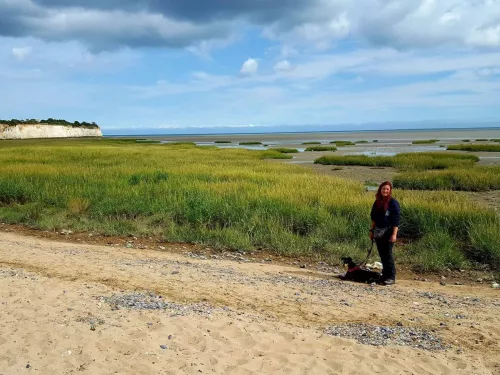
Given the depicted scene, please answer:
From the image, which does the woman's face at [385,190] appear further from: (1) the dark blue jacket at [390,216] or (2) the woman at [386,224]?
(1) the dark blue jacket at [390,216]

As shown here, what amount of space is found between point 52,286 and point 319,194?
1036cm

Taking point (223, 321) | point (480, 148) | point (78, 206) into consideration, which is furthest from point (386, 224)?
point (480, 148)

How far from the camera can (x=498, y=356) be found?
5434mm

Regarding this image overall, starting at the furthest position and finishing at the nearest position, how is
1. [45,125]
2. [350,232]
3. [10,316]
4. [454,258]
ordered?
[45,125]
[350,232]
[454,258]
[10,316]

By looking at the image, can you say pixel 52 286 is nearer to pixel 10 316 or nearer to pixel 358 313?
pixel 10 316

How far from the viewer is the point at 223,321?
612cm

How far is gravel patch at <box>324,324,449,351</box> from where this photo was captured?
5689 millimetres

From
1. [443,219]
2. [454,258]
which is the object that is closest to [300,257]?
[454,258]

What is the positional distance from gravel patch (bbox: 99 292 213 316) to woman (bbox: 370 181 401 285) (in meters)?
3.72

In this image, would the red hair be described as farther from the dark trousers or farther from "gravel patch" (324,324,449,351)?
"gravel patch" (324,324,449,351)

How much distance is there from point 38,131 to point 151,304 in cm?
11335

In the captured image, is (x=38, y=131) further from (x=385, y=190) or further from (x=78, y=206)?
(x=385, y=190)

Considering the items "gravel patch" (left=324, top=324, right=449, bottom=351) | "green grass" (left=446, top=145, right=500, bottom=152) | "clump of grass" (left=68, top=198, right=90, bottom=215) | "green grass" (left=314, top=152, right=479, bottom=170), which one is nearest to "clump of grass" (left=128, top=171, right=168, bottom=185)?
"clump of grass" (left=68, top=198, right=90, bottom=215)

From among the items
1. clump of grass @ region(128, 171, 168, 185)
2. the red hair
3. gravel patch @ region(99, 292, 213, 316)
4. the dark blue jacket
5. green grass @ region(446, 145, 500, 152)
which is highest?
the red hair
